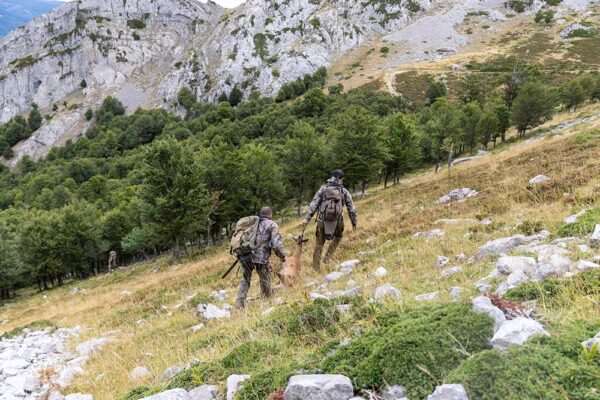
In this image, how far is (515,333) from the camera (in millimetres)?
2857

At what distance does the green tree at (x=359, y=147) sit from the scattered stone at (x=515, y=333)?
35.4 meters

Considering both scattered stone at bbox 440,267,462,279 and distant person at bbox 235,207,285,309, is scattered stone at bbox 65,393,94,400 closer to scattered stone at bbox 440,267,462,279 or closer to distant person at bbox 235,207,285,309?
distant person at bbox 235,207,285,309

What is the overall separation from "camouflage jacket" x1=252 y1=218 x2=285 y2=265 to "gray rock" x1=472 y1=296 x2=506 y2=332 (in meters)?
5.58

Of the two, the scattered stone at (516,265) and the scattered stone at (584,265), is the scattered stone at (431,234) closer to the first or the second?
the scattered stone at (516,265)

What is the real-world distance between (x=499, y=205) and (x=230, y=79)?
413ft

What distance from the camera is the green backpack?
28.2 feet

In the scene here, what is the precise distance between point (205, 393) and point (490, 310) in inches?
116

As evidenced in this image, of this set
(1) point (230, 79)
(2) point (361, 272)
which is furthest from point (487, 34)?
(2) point (361, 272)

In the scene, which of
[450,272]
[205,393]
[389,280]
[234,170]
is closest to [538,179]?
[450,272]

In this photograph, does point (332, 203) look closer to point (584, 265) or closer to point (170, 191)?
point (584, 265)

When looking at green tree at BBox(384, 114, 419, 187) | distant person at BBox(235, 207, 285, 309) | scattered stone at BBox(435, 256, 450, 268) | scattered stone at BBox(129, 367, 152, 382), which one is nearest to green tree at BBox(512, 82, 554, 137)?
green tree at BBox(384, 114, 419, 187)

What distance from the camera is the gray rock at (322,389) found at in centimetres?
291

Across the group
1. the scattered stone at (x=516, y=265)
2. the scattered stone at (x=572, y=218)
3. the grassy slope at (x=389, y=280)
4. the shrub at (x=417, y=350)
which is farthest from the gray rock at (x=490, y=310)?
the scattered stone at (x=572, y=218)

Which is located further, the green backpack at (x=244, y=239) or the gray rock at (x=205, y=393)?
the green backpack at (x=244, y=239)
